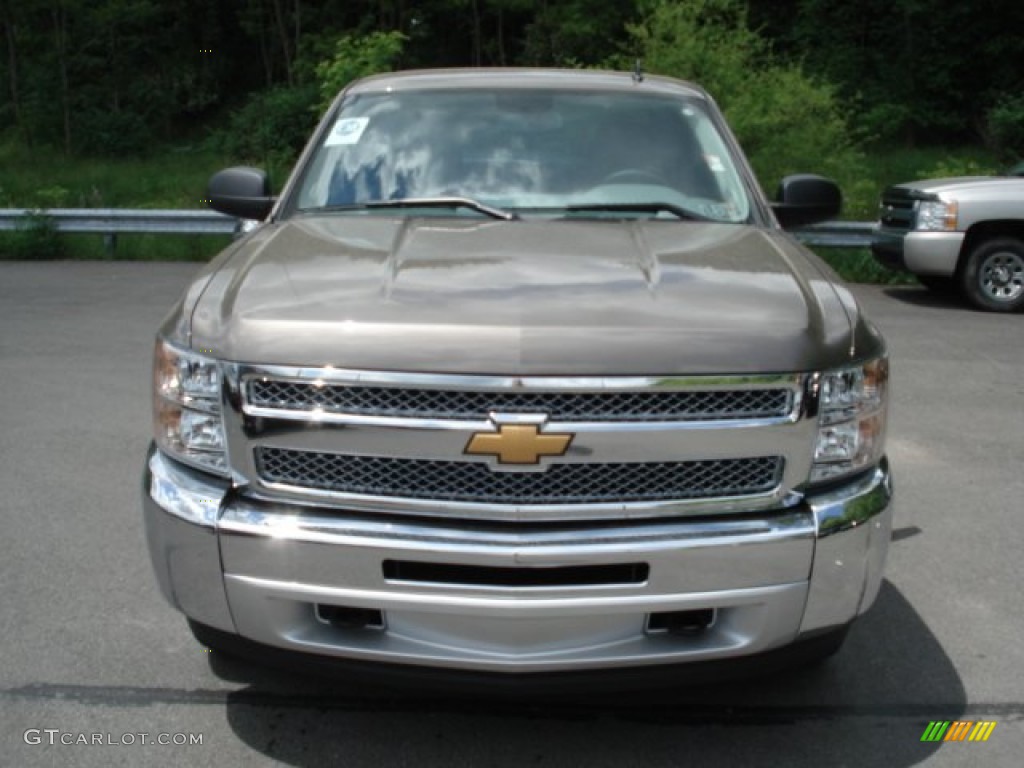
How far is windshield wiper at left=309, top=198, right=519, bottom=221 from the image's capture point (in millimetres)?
4152

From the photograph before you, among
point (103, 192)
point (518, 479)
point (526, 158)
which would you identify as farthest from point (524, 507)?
point (103, 192)

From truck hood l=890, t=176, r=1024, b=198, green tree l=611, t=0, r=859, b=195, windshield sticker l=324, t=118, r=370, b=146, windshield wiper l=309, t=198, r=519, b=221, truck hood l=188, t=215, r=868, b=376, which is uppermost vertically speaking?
windshield sticker l=324, t=118, r=370, b=146

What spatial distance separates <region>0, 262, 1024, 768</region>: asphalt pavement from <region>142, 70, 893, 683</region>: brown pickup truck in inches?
15.3

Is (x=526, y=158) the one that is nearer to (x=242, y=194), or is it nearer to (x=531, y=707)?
(x=242, y=194)

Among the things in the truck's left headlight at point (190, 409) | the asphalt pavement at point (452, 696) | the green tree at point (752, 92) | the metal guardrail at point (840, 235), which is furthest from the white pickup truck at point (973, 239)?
the truck's left headlight at point (190, 409)

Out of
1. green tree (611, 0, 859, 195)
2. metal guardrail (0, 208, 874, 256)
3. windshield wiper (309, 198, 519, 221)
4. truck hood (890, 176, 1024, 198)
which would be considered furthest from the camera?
metal guardrail (0, 208, 874, 256)

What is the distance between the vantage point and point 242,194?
4.89 meters

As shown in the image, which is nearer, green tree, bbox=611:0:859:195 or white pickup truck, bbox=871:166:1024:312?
white pickup truck, bbox=871:166:1024:312

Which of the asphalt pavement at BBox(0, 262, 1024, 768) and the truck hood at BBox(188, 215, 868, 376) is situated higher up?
the truck hood at BBox(188, 215, 868, 376)

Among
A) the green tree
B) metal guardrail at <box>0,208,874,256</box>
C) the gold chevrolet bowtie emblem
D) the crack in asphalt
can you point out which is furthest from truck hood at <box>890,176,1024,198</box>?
the gold chevrolet bowtie emblem

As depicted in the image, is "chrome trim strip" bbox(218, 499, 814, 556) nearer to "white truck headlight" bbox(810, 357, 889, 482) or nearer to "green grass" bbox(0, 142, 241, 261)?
"white truck headlight" bbox(810, 357, 889, 482)

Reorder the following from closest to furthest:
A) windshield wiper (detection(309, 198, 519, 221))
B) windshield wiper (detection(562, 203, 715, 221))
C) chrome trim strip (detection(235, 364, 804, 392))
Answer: chrome trim strip (detection(235, 364, 804, 392))
windshield wiper (detection(309, 198, 519, 221))
windshield wiper (detection(562, 203, 715, 221))

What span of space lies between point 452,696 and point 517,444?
0.75 metres

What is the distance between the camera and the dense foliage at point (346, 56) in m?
28.4
